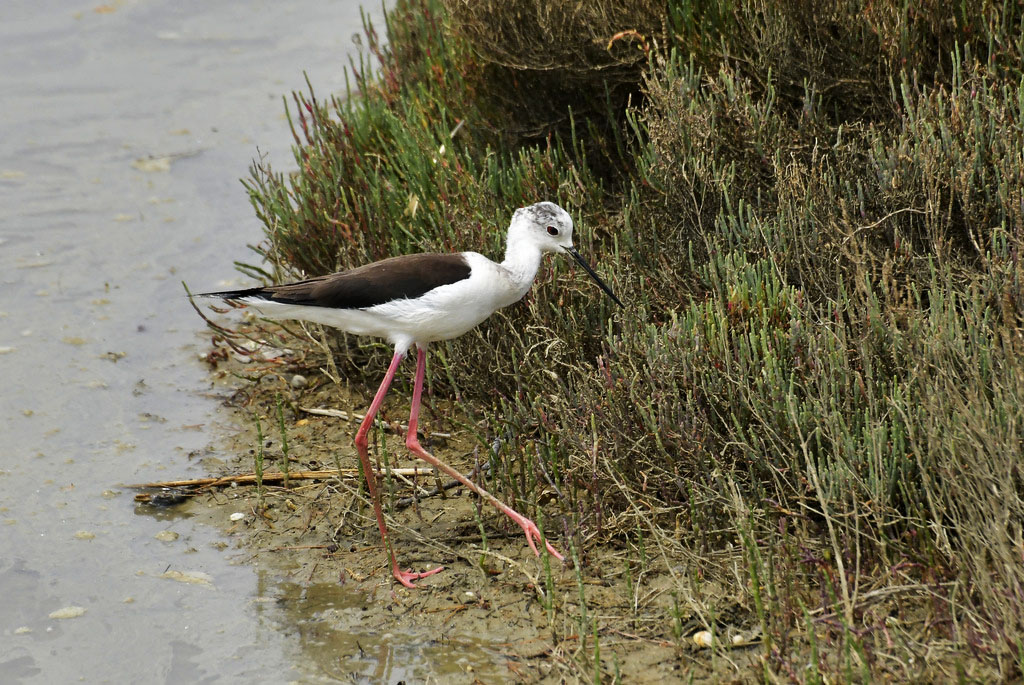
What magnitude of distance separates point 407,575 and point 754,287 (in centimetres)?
160

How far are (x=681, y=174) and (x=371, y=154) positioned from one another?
169cm

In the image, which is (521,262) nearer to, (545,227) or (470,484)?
(545,227)

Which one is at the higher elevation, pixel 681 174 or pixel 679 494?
pixel 681 174

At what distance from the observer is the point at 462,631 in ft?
12.2

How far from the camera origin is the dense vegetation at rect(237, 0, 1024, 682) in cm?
327

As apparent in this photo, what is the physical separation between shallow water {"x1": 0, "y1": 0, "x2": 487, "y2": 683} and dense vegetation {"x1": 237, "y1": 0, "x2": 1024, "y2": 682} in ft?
3.00

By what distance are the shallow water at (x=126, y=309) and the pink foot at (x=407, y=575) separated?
33 centimetres

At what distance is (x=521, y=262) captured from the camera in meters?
4.31

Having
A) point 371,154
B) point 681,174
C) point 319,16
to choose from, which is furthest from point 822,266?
point 319,16

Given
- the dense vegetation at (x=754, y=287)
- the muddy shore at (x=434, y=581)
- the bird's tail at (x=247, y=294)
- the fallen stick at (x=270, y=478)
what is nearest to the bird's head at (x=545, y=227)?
the dense vegetation at (x=754, y=287)

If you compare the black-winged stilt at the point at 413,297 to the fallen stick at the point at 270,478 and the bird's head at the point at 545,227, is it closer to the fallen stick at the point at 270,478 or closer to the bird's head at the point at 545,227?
the bird's head at the point at 545,227

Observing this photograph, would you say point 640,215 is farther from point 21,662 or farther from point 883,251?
point 21,662

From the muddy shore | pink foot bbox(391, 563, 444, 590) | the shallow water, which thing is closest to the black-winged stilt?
pink foot bbox(391, 563, 444, 590)

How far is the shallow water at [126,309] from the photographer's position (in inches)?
150
